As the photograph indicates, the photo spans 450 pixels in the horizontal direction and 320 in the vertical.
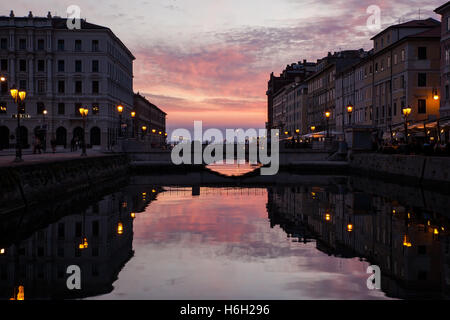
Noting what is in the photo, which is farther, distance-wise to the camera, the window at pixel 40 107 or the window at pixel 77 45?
the window at pixel 77 45

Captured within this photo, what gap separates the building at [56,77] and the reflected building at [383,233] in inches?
2635

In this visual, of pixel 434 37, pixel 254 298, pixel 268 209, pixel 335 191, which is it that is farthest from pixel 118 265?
pixel 434 37

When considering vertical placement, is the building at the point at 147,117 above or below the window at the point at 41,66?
below

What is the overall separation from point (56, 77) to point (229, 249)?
83.6 m

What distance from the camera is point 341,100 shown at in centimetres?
9112

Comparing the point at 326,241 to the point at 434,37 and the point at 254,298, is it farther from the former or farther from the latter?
the point at 434,37

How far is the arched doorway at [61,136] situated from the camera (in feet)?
304

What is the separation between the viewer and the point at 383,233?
60.7 ft

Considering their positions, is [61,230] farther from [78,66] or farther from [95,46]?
[95,46]

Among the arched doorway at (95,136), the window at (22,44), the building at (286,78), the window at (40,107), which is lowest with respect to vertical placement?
the arched doorway at (95,136)

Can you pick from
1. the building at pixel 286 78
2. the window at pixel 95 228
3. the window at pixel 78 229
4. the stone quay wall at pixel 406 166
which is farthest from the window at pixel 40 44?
the building at pixel 286 78

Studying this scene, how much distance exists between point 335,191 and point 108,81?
220 ft

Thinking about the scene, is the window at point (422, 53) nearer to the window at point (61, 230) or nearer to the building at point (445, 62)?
the building at point (445, 62)

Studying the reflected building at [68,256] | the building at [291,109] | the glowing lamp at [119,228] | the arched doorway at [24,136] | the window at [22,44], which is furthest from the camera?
the building at [291,109]
